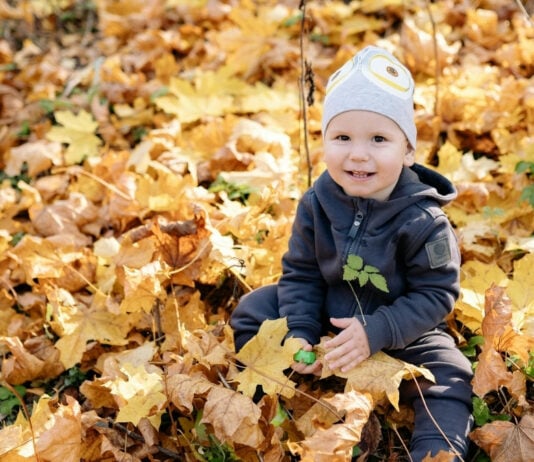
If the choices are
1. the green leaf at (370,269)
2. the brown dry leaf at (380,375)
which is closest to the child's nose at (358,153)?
the green leaf at (370,269)

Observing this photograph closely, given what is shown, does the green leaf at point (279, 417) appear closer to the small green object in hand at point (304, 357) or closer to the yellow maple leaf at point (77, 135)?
the small green object in hand at point (304, 357)

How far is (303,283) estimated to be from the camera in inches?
90.1

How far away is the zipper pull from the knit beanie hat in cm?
29

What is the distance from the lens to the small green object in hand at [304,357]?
2.05m

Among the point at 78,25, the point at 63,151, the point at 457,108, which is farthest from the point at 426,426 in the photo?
the point at 78,25

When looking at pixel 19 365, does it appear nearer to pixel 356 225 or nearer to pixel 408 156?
pixel 356 225

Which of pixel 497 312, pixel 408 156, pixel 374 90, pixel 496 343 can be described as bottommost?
pixel 496 343

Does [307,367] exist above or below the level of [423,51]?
below

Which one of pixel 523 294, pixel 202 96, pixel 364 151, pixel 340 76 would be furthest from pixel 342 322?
pixel 202 96

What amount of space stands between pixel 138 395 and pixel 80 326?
554mm

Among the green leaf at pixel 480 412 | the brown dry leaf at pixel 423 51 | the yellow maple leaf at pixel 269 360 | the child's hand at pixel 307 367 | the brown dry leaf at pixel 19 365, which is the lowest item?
the brown dry leaf at pixel 19 365

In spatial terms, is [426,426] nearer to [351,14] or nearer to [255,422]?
[255,422]

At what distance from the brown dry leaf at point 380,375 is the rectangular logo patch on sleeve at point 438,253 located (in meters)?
0.33

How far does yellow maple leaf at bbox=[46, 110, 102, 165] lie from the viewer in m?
3.57
